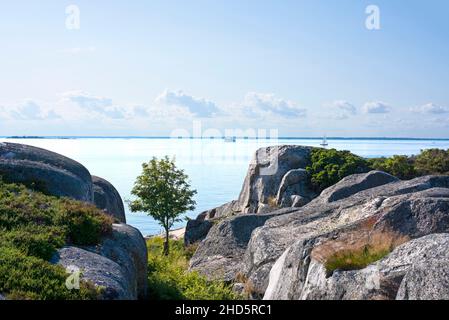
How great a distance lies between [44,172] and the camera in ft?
66.3

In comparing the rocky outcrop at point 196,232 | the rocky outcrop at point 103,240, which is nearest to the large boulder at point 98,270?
the rocky outcrop at point 103,240

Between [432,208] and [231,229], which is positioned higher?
[432,208]

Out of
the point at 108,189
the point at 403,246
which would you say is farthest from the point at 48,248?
the point at 108,189

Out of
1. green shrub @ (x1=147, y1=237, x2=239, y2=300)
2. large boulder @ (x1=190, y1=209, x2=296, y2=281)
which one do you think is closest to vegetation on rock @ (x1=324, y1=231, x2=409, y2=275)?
green shrub @ (x1=147, y1=237, x2=239, y2=300)

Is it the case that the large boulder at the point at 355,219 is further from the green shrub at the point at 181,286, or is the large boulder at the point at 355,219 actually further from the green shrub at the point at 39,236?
the green shrub at the point at 39,236

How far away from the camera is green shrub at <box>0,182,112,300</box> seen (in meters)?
10.6

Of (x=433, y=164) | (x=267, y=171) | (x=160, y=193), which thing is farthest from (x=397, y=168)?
(x=160, y=193)

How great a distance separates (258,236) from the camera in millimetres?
18234

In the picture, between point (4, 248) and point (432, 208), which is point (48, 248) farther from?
point (432, 208)

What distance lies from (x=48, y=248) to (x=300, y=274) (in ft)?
20.2

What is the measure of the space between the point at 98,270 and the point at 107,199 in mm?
16997

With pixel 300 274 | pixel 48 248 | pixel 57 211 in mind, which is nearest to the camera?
pixel 300 274

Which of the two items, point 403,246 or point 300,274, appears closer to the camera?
point 403,246
